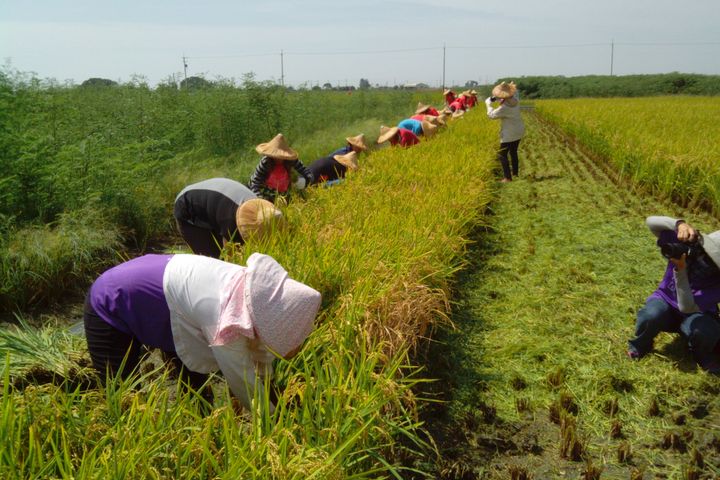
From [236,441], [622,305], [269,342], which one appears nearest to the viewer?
[236,441]

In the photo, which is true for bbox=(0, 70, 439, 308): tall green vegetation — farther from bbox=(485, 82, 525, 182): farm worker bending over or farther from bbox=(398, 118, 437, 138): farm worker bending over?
bbox=(485, 82, 525, 182): farm worker bending over

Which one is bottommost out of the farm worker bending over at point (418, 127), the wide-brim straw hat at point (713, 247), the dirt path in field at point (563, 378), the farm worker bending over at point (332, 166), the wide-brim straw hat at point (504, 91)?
the dirt path in field at point (563, 378)

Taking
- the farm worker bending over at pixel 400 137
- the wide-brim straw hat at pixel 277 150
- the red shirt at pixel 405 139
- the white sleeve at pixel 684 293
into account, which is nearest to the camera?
the white sleeve at pixel 684 293

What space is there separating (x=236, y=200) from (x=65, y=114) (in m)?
5.38

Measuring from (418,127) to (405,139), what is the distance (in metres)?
1.00

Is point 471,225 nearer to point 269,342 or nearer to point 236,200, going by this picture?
point 236,200

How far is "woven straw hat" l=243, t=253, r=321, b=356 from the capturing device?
1.67 m

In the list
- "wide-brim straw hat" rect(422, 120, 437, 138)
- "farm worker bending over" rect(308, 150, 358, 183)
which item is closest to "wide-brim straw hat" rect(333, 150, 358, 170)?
"farm worker bending over" rect(308, 150, 358, 183)

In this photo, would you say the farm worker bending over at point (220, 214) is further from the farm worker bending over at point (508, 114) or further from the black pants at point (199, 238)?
the farm worker bending over at point (508, 114)

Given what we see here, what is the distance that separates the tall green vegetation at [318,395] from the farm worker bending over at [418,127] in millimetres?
4229

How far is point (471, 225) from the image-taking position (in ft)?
15.0

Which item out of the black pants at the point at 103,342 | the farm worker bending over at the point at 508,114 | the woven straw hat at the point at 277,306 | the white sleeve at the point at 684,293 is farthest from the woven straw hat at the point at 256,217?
the farm worker bending over at the point at 508,114

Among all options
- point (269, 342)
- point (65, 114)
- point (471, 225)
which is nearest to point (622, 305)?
point (471, 225)

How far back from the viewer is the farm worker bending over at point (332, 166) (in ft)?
17.6
